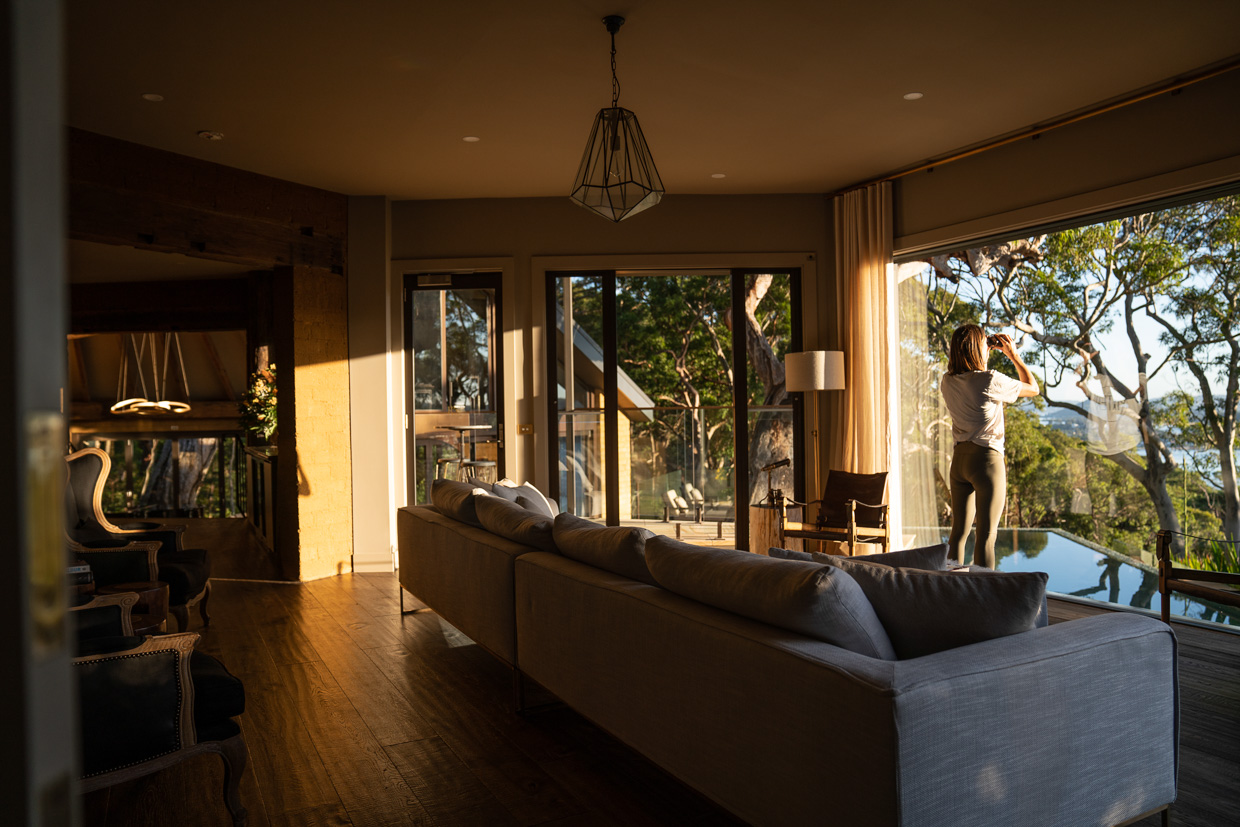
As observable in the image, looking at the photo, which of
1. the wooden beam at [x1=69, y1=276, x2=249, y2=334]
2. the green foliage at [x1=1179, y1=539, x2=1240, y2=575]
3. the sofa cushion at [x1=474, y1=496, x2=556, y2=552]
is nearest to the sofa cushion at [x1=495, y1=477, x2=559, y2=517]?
the sofa cushion at [x1=474, y1=496, x2=556, y2=552]

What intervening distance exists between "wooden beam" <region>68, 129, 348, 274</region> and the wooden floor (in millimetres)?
2668

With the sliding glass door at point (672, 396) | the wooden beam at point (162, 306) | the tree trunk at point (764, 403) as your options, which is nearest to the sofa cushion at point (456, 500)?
the sliding glass door at point (672, 396)

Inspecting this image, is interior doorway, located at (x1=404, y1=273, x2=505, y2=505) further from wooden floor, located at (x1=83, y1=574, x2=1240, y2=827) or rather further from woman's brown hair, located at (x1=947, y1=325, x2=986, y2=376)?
woman's brown hair, located at (x1=947, y1=325, x2=986, y2=376)

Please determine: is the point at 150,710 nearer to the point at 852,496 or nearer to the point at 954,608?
the point at 954,608

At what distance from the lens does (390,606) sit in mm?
5105

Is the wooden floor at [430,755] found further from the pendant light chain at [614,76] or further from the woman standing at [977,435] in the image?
the pendant light chain at [614,76]

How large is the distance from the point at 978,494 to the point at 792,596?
3397mm

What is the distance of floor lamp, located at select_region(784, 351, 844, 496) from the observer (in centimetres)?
609

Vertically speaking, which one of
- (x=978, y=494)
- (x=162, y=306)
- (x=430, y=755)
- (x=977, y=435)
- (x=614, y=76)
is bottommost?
(x=430, y=755)

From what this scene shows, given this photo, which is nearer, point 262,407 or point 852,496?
point 852,496

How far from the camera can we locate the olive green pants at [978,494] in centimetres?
480

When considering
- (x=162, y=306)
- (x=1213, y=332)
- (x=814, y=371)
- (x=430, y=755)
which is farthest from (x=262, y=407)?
(x=1213, y=332)

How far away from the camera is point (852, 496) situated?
591 cm

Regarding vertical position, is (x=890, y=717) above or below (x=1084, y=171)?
below
